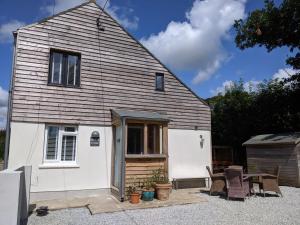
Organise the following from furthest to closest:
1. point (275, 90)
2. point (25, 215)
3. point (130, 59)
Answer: point (275, 90)
point (130, 59)
point (25, 215)

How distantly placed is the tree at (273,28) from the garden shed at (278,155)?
5.75 meters

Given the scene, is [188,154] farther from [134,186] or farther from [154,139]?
[134,186]

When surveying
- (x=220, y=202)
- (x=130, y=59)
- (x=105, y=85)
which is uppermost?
(x=130, y=59)

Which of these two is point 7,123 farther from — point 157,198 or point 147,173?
point 157,198

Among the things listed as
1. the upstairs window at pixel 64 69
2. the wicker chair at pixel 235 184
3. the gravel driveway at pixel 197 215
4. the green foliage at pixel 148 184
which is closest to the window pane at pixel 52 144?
the upstairs window at pixel 64 69

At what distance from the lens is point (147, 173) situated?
367 inches

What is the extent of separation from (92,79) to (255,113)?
11.2 meters

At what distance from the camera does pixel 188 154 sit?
11688mm

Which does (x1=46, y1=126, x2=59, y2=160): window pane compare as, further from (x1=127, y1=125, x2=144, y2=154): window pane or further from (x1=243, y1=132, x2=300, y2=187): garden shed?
(x1=243, y1=132, x2=300, y2=187): garden shed

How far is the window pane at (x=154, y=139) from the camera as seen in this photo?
32.7ft

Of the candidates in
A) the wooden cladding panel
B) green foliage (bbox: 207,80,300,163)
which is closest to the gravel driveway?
the wooden cladding panel

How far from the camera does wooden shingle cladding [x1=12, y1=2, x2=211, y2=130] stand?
9070mm

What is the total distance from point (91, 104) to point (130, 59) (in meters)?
2.56

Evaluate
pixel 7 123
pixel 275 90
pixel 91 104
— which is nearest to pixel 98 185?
pixel 91 104
